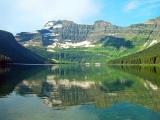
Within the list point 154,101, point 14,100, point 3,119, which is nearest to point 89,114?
point 3,119

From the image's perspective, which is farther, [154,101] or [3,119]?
[154,101]

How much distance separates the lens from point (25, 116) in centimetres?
4625

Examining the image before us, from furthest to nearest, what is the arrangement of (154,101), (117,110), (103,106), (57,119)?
(154,101)
(103,106)
(117,110)
(57,119)

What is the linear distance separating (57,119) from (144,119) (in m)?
10.8

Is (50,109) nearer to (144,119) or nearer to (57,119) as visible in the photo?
(57,119)

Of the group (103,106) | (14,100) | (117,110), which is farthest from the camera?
(14,100)

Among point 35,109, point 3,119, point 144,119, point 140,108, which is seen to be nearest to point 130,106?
point 140,108

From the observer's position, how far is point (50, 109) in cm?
5266

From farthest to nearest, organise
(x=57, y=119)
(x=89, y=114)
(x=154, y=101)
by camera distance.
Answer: (x=154, y=101) < (x=89, y=114) < (x=57, y=119)

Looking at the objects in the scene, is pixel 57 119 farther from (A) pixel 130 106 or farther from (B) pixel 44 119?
(A) pixel 130 106

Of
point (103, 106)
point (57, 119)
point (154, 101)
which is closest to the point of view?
point (57, 119)

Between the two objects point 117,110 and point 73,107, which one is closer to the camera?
point 117,110

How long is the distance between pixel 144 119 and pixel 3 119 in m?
17.6

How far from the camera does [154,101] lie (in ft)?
199
